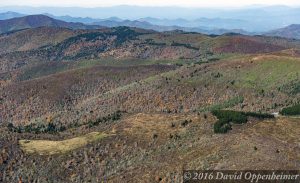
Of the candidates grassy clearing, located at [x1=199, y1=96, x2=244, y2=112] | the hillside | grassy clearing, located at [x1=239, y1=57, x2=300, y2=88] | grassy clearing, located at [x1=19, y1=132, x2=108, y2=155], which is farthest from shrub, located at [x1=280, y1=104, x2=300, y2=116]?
grassy clearing, located at [x1=239, y1=57, x2=300, y2=88]

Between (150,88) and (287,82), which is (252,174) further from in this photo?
(150,88)

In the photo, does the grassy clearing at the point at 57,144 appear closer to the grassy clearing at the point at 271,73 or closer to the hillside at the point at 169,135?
the hillside at the point at 169,135

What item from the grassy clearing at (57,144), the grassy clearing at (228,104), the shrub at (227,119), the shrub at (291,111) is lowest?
the grassy clearing at (228,104)

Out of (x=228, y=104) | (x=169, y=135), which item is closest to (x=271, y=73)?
(x=228, y=104)

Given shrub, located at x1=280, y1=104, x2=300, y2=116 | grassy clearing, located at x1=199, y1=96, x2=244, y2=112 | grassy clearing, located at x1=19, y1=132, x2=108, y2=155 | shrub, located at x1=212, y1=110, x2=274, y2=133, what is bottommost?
grassy clearing, located at x1=199, y1=96, x2=244, y2=112

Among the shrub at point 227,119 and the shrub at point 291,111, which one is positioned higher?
the shrub at point 227,119

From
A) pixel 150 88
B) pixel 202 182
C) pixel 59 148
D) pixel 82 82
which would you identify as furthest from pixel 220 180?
pixel 82 82

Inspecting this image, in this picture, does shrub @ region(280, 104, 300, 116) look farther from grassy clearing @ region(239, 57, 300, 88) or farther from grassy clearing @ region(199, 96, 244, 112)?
grassy clearing @ region(239, 57, 300, 88)

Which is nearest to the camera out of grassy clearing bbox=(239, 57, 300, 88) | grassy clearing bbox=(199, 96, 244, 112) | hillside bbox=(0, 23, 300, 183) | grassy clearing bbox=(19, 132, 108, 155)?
hillside bbox=(0, 23, 300, 183)

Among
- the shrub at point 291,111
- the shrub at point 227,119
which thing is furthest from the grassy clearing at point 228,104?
the shrub at point 227,119

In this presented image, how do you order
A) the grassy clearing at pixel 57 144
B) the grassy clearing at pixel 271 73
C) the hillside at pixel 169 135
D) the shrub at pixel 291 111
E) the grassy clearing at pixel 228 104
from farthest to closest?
the grassy clearing at pixel 271 73
the grassy clearing at pixel 228 104
the shrub at pixel 291 111
the grassy clearing at pixel 57 144
the hillside at pixel 169 135
